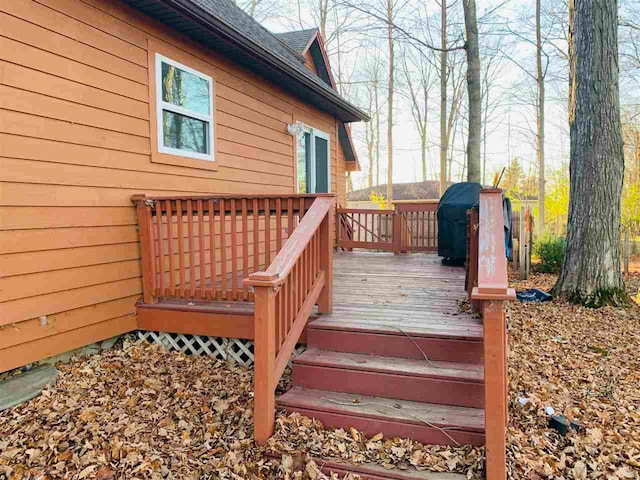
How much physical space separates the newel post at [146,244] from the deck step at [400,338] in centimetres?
173

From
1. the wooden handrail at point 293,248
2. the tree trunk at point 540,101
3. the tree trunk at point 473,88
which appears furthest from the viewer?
the tree trunk at point 540,101

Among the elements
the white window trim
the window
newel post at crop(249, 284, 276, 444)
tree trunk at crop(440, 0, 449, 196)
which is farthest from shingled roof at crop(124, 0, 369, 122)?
tree trunk at crop(440, 0, 449, 196)

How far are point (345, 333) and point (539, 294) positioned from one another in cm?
439

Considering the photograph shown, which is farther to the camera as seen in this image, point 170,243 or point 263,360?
point 170,243

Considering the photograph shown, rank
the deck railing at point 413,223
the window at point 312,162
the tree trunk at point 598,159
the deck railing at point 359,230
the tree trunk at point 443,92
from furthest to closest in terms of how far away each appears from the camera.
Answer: the tree trunk at point 443,92 → the deck railing at point 359,230 → the window at point 312,162 → the deck railing at point 413,223 → the tree trunk at point 598,159

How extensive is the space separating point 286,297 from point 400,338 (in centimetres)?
90

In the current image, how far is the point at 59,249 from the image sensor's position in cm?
349

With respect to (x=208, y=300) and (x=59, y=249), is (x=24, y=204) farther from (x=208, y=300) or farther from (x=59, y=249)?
(x=208, y=300)

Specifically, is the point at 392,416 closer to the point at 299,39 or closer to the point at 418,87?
the point at 299,39

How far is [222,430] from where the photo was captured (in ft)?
9.25

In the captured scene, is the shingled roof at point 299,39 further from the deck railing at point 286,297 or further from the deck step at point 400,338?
the deck step at point 400,338

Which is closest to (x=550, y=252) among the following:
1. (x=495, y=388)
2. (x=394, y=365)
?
(x=394, y=365)

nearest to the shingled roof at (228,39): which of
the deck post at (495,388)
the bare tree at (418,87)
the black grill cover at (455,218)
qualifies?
the black grill cover at (455,218)

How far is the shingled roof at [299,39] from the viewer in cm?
953
